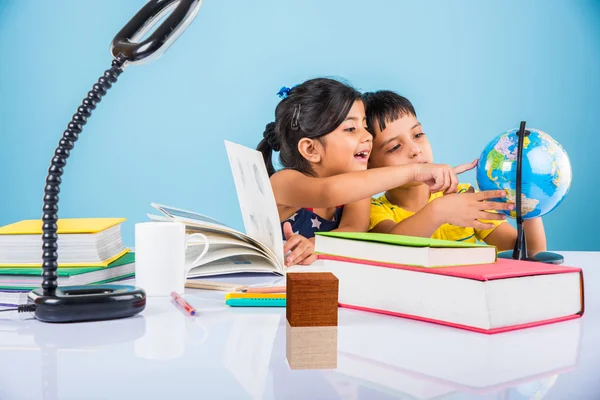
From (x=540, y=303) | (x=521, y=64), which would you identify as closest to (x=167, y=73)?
(x=521, y=64)

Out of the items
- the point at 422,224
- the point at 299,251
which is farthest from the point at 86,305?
the point at 422,224

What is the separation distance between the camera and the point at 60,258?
3.46 feet

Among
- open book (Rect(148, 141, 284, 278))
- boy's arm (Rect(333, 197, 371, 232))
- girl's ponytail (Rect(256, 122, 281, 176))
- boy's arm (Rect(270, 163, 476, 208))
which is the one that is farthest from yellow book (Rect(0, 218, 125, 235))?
girl's ponytail (Rect(256, 122, 281, 176))

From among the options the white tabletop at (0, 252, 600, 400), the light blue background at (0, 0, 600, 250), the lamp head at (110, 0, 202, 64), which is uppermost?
the light blue background at (0, 0, 600, 250)

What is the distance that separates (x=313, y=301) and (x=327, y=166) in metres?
1.49

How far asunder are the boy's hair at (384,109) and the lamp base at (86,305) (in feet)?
4.22

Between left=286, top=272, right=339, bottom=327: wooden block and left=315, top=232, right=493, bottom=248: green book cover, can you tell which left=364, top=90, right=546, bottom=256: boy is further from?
left=286, top=272, right=339, bottom=327: wooden block

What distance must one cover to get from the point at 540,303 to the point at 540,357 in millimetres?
145

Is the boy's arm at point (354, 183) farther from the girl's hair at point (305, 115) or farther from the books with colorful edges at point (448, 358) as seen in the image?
the books with colorful edges at point (448, 358)

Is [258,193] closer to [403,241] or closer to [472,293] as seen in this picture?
[403,241]

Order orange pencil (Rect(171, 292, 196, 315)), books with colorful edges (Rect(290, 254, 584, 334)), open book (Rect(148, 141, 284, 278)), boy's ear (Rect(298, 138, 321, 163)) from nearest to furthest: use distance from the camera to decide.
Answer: books with colorful edges (Rect(290, 254, 584, 334)), orange pencil (Rect(171, 292, 196, 315)), open book (Rect(148, 141, 284, 278)), boy's ear (Rect(298, 138, 321, 163))

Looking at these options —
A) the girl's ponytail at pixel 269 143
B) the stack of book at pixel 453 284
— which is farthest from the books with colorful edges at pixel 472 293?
the girl's ponytail at pixel 269 143

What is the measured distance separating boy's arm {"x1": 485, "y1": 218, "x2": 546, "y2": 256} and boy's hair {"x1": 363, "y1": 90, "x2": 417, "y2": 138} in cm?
45

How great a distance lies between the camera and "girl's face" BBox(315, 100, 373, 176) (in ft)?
6.63
